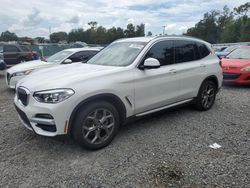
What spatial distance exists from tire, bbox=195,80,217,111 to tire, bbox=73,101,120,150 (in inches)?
96.3

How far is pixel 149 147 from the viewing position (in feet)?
13.0

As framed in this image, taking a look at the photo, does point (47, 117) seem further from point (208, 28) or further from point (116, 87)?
point (208, 28)

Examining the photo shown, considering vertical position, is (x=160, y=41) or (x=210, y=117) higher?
(x=160, y=41)

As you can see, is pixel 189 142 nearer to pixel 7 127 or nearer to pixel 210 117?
pixel 210 117

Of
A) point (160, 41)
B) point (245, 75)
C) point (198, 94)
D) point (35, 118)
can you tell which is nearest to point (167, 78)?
point (160, 41)

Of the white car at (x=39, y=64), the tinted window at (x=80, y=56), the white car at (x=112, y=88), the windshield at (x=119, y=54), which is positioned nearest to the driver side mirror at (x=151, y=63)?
the white car at (x=112, y=88)

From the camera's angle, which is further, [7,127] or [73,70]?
[7,127]

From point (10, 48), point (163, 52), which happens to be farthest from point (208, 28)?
point (163, 52)

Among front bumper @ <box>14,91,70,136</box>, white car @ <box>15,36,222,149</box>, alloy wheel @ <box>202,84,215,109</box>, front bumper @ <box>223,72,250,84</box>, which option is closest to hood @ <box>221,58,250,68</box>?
front bumper @ <box>223,72,250,84</box>

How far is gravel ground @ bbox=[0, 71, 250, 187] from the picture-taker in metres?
3.10

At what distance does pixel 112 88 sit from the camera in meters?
3.81

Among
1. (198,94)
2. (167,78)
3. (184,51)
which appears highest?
(184,51)

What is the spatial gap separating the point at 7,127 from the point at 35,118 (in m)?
1.76

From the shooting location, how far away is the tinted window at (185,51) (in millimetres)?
5047
